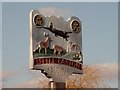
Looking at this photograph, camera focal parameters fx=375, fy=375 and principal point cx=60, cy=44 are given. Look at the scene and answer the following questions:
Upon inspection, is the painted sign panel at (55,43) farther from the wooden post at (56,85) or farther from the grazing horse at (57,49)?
the wooden post at (56,85)

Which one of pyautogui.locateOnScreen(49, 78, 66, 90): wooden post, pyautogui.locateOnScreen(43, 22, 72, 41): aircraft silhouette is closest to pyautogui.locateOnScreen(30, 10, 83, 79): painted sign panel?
pyautogui.locateOnScreen(43, 22, 72, 41): aircraft silhouette

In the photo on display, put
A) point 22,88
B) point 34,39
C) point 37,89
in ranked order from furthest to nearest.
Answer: point 37,89, point 22,88, point 34,39

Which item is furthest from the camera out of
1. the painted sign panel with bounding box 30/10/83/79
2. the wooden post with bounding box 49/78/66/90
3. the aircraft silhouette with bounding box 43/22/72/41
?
the aircraft silhouette with bounding box 43/22/72/41

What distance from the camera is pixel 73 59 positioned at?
15539 mm

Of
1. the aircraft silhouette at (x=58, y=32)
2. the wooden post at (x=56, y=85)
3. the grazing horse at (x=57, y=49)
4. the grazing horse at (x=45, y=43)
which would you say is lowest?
the wooden post at (x=56, y=85)

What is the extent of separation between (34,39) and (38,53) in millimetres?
577

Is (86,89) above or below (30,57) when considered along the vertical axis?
below

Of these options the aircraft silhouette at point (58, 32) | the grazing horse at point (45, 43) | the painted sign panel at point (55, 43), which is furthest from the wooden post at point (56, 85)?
the aircraft silhouette at point (58, 32)

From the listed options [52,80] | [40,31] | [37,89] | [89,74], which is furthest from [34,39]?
[89,74]

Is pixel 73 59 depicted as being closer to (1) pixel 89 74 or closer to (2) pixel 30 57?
(2) pixel 30 57

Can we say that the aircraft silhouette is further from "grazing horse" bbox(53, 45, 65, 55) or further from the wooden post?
the wooden post

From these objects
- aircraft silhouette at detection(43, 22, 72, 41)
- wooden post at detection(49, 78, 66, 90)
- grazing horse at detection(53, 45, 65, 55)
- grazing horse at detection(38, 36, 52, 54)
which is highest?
aircraft silhouette at detection(43, 22, 72, 41)

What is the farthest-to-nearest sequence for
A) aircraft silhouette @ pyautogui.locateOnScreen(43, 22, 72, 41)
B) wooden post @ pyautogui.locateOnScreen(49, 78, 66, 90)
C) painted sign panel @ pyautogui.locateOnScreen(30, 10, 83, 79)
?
1. aircraft silhouette @ pyautogui.locateOnScreen(43, 22, 72, 41)
2. wooden post @ pyautogui.locateOnScreen(49, 78, 66, 90)
3. painted sign panel @ pyautogui.locateOnScreen(30, 10, 83, 79)

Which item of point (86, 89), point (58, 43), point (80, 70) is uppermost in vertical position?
point (58, 43)
